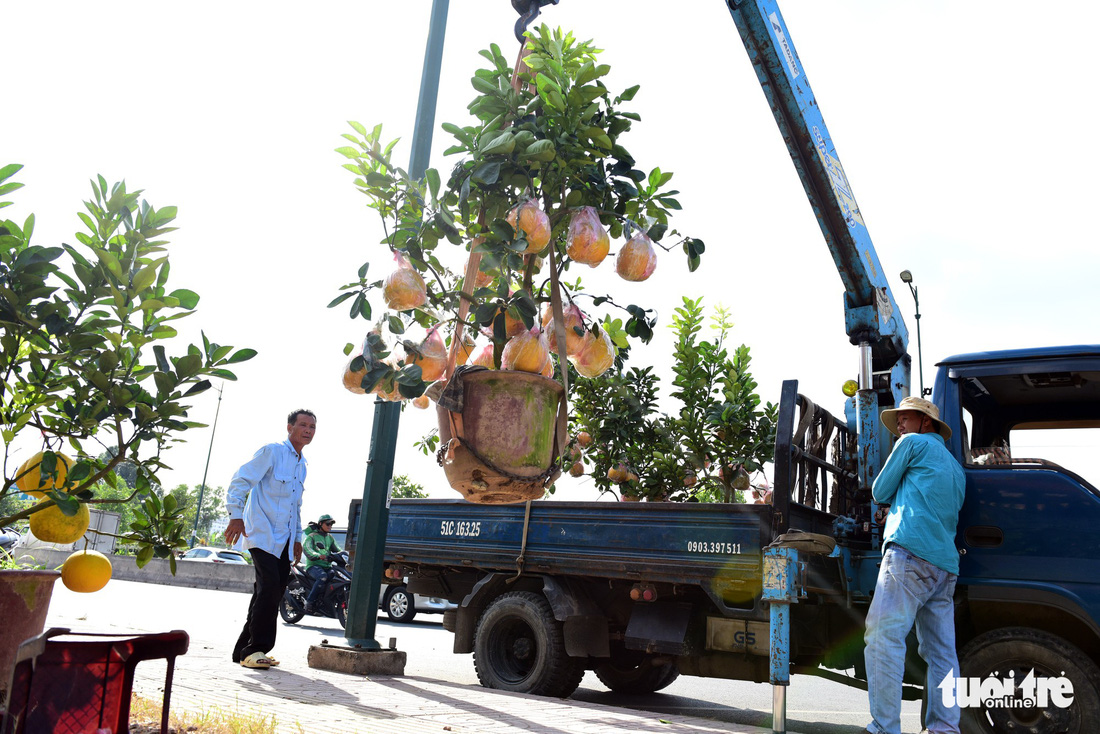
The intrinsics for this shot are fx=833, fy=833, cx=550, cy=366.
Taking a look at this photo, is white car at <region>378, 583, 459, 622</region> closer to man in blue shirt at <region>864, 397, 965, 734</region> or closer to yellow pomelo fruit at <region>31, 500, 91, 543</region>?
man in blue shirt at <region>864, 397, 965, 734</region>

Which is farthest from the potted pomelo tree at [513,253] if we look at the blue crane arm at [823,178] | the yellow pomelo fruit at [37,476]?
the blue crane arm at [823,178]

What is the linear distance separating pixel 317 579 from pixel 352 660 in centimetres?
844

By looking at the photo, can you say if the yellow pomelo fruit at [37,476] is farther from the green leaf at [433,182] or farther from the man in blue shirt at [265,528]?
the man in blue shirt at [265,528]

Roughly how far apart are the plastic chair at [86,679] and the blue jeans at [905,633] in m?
3.69

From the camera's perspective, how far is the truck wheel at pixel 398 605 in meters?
16.2

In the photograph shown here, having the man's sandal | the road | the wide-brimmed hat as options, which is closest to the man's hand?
the man's sandal

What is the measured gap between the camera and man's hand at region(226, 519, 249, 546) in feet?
19.6

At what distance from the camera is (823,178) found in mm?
6754

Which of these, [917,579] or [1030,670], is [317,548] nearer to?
[917,579]

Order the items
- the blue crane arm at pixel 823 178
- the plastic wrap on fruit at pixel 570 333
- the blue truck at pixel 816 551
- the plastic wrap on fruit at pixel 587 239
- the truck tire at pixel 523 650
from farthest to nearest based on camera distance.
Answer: the truck tire at pixel 523 650, the blue crane arm at pixel 823 178, the blue truck at pixel 816 551, the plastic wrap on fruit at pixel 570 333, the plastic wrap on fruit at pixel 587 239

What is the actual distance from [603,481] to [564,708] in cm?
536

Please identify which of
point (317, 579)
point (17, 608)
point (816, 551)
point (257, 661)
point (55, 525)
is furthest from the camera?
point (317, 579)

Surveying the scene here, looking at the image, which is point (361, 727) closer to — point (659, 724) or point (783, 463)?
point (659, 724)

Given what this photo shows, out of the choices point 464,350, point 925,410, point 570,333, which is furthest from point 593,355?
point 925,410
